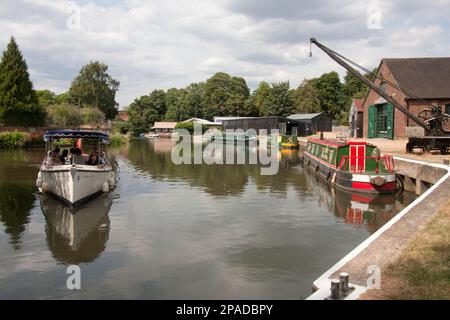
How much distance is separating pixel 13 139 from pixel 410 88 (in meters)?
44.3

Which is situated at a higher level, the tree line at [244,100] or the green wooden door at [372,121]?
the tree line at [244,100]

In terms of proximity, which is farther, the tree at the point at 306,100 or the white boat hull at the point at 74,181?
the tree at the point at 306,100

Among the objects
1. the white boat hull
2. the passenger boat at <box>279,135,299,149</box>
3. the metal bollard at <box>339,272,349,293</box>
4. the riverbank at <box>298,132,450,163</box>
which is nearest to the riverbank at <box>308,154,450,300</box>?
the metal bollard at <box>339,272,349,293</box>

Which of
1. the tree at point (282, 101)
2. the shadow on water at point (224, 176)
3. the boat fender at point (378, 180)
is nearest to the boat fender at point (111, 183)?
the shadow on water at point (224, 176)

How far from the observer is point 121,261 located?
11.0 m

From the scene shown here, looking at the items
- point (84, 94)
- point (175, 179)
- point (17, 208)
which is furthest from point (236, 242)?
point (84, 94)

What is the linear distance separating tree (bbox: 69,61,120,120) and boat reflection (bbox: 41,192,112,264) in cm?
7969

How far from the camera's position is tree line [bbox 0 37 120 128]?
57.4 m

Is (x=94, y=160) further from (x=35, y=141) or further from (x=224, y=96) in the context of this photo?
(x=224, y=96)

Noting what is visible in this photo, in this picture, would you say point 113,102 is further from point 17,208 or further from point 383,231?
point 383,231

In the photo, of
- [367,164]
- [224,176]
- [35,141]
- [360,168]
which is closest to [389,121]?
[224,176]

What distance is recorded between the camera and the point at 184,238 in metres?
13.1

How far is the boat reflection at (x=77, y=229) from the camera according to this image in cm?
1187

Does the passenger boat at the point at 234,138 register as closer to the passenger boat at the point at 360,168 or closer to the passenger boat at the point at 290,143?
the passenger boat at the point at 290,143
